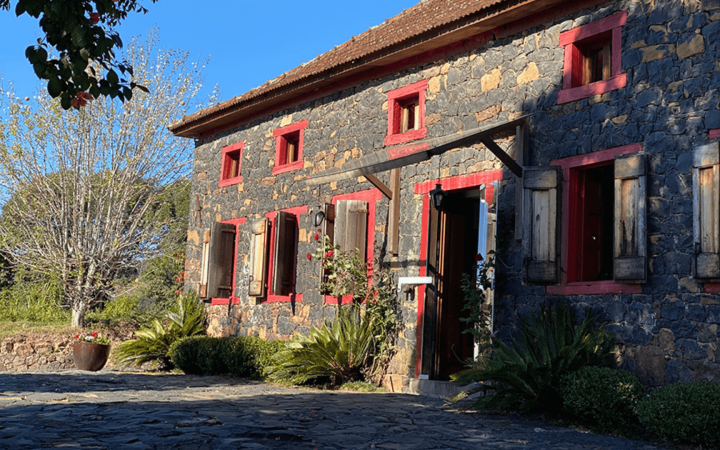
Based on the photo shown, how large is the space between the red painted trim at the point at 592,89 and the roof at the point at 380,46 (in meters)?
1.09

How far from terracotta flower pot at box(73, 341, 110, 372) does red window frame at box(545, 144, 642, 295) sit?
8.23 metres

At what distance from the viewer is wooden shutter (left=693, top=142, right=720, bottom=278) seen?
21.8 feet

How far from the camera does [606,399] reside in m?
6.45

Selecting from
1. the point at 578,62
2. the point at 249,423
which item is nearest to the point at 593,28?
the point at 578,62

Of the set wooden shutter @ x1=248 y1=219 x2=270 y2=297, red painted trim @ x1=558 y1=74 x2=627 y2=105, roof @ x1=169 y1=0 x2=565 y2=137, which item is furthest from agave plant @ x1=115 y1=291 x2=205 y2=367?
red painted trim @ x1=558 y1=74 x2=627 y2=105

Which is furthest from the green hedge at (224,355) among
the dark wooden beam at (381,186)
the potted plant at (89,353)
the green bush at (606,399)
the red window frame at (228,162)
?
the green bush at (606,399)

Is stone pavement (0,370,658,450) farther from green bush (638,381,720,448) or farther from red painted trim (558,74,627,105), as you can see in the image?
red painted trim (558,74,627,105)

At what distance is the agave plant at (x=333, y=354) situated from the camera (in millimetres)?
9750

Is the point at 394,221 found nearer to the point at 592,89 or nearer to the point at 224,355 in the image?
the point at 592,89

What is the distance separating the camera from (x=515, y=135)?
881 cm

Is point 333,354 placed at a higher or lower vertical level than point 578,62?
lower

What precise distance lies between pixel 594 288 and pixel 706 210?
1448mm

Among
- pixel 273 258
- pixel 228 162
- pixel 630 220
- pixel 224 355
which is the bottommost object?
pixel 224 355

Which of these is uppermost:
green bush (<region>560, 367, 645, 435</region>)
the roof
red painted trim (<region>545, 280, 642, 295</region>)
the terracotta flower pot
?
the roof
